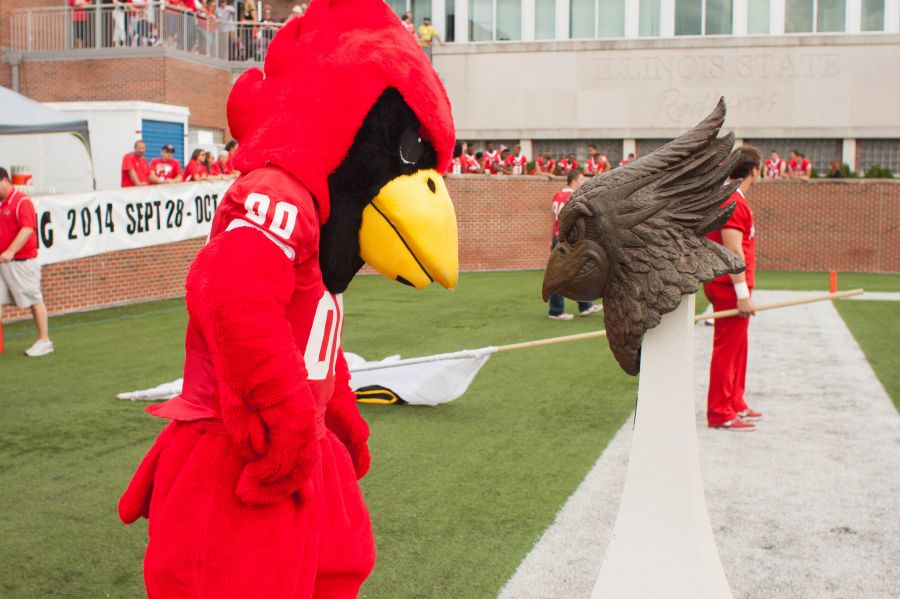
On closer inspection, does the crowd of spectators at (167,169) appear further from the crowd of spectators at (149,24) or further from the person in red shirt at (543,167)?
the person in red shirt at (543,167)

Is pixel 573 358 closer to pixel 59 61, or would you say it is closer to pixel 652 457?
pixel 652 457

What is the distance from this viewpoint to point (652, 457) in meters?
2.95

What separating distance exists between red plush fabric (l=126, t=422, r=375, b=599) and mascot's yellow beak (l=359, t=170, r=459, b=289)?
652 millimetres

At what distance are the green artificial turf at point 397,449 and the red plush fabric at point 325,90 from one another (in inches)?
83.2

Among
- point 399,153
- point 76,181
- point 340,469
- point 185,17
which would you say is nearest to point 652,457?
point 340,469

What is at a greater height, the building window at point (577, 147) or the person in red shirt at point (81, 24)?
the person in red shirt at point (81, 24)

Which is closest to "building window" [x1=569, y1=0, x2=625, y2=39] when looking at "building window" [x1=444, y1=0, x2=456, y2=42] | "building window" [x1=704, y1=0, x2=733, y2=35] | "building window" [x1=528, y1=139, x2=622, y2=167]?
"building window" [x1=704, y1=0, x2=733, y2=35]

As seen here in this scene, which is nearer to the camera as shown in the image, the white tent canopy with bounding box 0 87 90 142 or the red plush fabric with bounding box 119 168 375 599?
the red plush fabric with bounding box 119 168 375 599

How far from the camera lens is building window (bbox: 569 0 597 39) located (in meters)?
32.8

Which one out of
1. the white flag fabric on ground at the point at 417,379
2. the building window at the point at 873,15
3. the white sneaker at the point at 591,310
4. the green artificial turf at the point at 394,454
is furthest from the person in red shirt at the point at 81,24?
the building window at the point at 873,15

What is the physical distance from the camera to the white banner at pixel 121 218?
39.1ft

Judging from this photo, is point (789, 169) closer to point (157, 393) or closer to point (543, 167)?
point (543, 167)

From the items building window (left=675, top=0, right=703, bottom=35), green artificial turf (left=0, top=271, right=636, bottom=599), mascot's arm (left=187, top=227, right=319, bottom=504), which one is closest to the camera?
mascot's arm (left=187, top=227, right=319, bottom=504)

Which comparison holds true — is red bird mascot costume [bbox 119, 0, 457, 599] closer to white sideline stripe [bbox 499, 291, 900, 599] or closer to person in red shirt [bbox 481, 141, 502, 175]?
white sideline stripe [bbox 499, 291, 900, 599]
